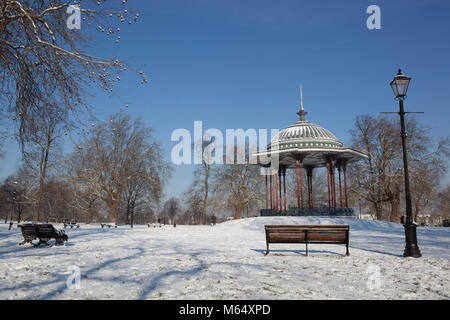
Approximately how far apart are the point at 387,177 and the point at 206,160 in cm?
2077

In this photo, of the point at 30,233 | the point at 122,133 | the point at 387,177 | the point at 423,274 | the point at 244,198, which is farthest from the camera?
the point at 244,198

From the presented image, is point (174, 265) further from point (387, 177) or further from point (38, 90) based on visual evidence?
point (387, 177)

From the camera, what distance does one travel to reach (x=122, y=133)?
31828 mm

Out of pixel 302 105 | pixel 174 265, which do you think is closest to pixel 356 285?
pixel 174 265

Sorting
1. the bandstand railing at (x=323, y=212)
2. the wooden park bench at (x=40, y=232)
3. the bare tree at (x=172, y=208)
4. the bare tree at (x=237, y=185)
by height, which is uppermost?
the bare tree at (x=237, y=185)

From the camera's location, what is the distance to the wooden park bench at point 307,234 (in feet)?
31.2

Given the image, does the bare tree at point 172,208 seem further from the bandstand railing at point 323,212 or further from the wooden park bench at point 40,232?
the wooden park bench at point 40,232

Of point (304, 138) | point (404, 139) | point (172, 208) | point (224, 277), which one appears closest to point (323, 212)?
point (304, 138)

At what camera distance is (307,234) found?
9688 millimetres

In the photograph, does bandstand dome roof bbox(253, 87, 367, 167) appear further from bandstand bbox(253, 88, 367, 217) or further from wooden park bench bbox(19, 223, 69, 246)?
wooden park bench bbox(19, 223, 69, 246)

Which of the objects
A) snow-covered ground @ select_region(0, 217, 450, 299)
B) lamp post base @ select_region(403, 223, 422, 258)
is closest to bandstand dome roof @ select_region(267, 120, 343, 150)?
lamp post base @ select_region(403, 223, 422, 258)

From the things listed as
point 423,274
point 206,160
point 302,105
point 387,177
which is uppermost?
point 302,105

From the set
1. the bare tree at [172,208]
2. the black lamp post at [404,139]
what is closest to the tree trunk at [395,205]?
the black lamp post at [404,139]

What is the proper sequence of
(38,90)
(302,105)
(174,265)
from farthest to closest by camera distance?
(302,105) < (38,90) < (174,265)
